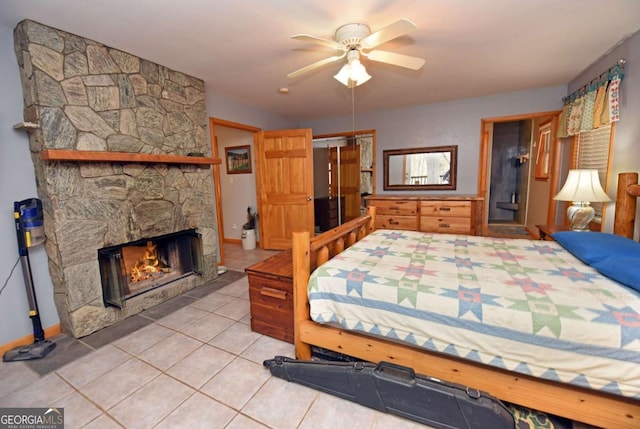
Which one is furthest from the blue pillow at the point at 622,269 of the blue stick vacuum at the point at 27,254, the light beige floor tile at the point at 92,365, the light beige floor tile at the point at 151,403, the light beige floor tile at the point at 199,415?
the blue stick vacuum at the point at 27,254

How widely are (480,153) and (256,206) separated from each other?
12.7 feet

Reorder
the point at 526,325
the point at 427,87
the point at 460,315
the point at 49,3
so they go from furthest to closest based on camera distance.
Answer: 1. the point at 427,87
2. the point at 49,3
3. the point at 460,315
4. the point at 526,325

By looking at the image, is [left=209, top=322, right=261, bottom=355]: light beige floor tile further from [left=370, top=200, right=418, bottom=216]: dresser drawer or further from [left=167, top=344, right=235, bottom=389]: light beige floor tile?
[left=370, top=200, right=418, bottom=216]: dresser drawer

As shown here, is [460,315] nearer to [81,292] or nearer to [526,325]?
[526,325]

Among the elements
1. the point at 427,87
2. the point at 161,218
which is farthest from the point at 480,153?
the point at 161,218

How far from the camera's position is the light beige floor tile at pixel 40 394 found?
5.23 feet

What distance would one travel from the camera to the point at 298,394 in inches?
63.1

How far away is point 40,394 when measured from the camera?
1650 mm

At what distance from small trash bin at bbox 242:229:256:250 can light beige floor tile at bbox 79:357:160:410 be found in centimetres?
292

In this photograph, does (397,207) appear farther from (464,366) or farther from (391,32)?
(464,366)

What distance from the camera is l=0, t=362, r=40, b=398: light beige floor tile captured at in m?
1.71

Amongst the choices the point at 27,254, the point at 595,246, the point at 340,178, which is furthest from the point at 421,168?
the point at 27,254

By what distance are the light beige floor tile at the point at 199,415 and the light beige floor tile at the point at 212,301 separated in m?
1.15

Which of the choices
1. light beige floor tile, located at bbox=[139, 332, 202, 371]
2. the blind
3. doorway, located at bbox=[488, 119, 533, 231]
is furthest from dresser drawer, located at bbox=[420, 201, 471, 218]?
light beige floor tile, located at bbox=[139, 332, 202, 371]
